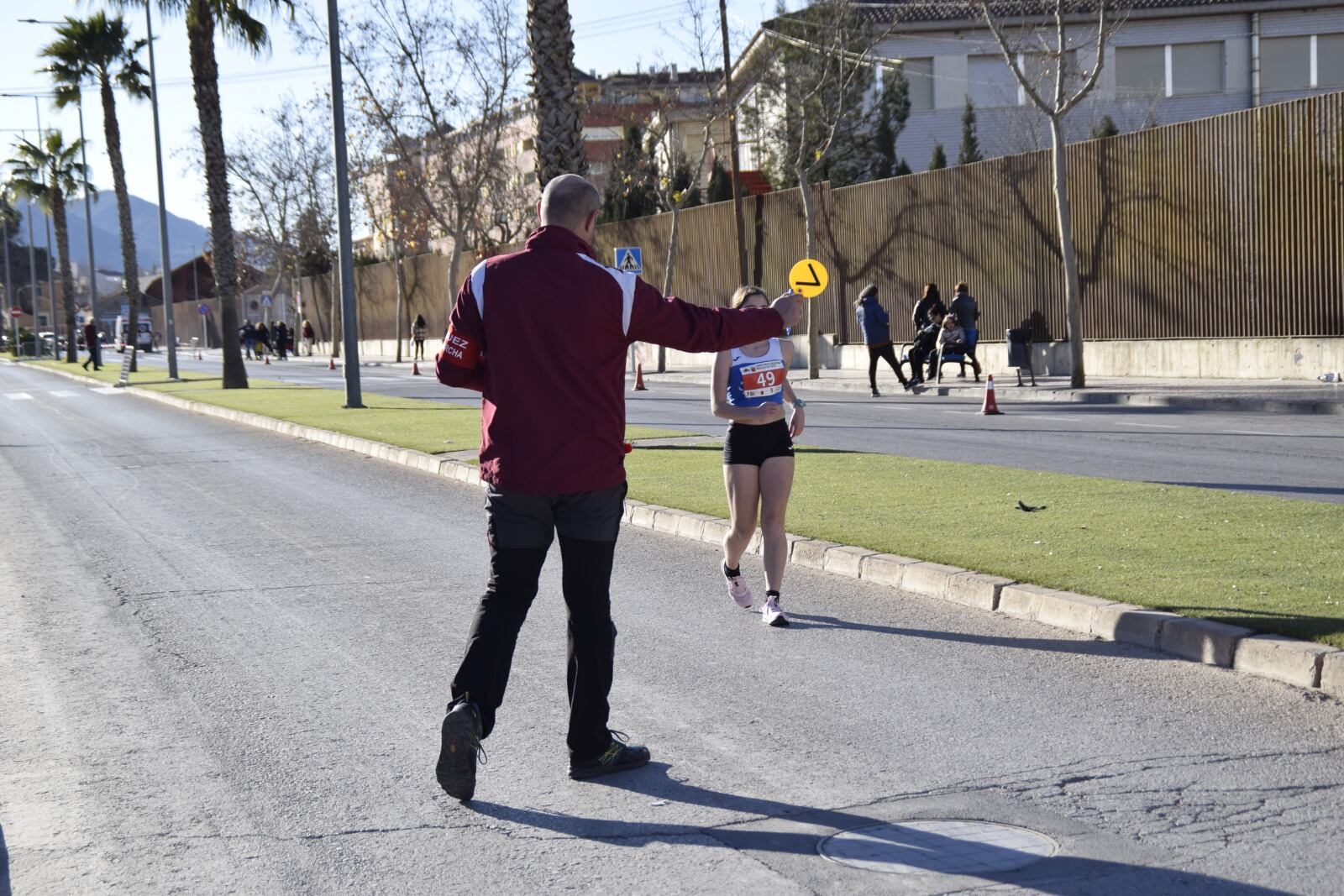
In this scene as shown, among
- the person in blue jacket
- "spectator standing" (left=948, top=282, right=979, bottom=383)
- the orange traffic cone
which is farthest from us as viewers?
"spectator standing" (left=948, top=282, right=979, bottom=383)

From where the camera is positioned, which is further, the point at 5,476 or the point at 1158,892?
the point at 5,476

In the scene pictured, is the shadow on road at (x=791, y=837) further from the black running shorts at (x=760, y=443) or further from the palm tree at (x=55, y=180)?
the palm tree at (x=55, y=180)

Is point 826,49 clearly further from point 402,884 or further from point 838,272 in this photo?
point 402,884

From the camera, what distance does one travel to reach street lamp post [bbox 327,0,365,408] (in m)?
24.4

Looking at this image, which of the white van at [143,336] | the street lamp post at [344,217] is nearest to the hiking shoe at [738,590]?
the street lamp post at [344,217]

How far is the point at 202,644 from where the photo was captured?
7.18 m

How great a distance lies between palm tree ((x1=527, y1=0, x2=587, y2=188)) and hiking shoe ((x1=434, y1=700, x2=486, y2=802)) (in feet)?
39.7

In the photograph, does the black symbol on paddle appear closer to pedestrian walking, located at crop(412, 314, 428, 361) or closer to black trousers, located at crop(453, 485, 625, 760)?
black trousers, located at crop(453, 485, 625, 760)

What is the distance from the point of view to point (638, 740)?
213 inches

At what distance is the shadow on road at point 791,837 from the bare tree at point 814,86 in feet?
89.6

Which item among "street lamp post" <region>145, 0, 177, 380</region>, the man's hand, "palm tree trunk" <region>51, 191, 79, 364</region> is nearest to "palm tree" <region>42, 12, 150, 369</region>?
"street lamp post" <region>145, 0, 177, 380</region>

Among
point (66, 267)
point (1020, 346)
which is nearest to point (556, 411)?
point (1020, 346)

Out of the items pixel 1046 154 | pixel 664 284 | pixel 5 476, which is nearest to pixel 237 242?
pixel 664 284

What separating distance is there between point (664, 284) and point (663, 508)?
32.5 m
